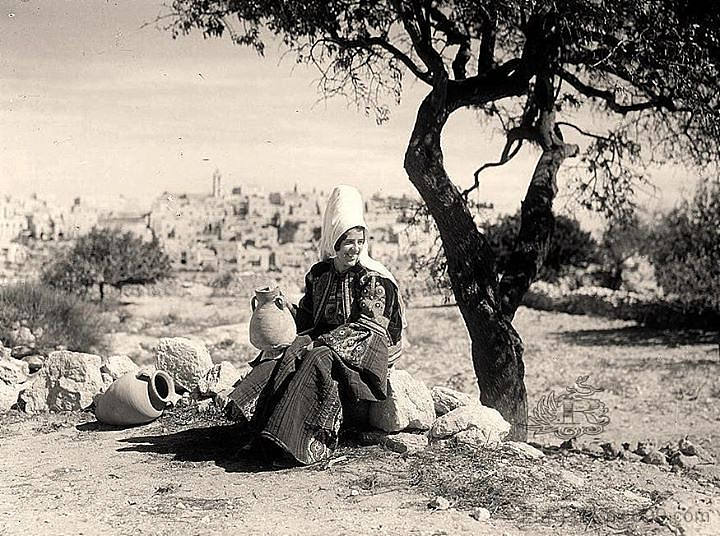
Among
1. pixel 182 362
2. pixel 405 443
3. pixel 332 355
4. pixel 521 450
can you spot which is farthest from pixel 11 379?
pixel 521 450

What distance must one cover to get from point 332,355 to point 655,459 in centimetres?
366

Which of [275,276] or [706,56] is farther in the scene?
[275,276]

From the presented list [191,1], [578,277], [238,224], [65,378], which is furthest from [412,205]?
[238,224]

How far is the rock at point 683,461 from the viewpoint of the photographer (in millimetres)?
7484

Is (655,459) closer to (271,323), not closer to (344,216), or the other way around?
(271,323)

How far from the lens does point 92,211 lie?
49344mm

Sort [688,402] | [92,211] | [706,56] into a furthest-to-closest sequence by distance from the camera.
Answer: [92,211] → [688,402] → [706,56]

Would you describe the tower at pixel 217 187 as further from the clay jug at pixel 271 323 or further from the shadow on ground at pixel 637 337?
the clay jug at pixel 271 323

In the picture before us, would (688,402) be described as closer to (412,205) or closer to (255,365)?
(412,205)

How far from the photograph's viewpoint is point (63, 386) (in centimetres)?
776

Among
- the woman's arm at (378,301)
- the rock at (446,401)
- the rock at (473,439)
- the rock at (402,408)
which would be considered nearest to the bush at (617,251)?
the rock at (446,401)

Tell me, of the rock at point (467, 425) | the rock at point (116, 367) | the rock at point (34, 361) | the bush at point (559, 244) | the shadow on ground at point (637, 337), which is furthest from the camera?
the bush at point (559, 244)

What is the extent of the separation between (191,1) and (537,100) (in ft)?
→ 12.4

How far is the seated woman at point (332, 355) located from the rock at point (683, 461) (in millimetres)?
3204
